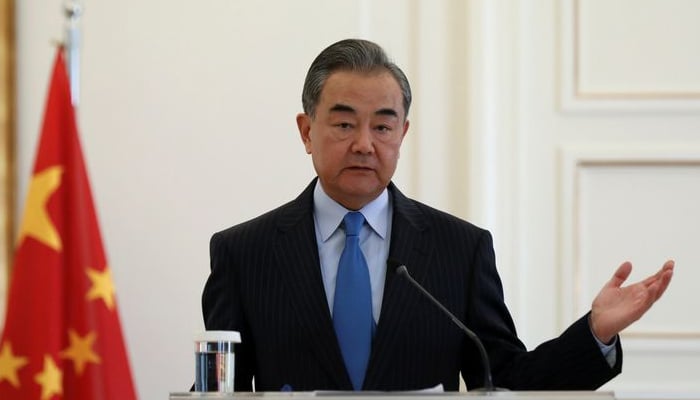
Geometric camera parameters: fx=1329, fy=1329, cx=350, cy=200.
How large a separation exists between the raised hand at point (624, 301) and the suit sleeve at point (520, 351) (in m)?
0.05

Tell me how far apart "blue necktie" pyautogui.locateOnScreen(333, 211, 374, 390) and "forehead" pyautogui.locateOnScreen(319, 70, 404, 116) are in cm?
32

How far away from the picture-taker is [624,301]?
2516 millimetres

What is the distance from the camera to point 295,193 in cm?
405

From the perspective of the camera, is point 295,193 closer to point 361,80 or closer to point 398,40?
point 398,40

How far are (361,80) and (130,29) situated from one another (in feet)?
4.55

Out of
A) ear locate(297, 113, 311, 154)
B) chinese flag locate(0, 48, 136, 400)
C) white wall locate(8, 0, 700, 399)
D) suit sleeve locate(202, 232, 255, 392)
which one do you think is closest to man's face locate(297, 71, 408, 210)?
ear locate(297, 113, 311, 154)

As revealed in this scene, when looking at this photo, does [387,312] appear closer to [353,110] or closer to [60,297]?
[353,110]

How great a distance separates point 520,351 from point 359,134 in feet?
1.91

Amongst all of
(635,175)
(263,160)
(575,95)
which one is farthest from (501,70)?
(263,160)

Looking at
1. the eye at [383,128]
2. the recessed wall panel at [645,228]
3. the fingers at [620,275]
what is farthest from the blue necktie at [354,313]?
the recessed wall panel at [645,228]

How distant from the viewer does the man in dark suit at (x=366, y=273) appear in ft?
9.20

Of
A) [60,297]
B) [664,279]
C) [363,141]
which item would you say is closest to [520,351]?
[664,279]

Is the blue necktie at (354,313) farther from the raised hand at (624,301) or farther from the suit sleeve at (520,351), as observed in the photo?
the raised hand at (624,301)

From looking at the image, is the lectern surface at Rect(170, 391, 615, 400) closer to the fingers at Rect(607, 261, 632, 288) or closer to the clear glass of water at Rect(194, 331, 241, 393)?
the clear glass of water at Rect(194, 331, 241, 393)
